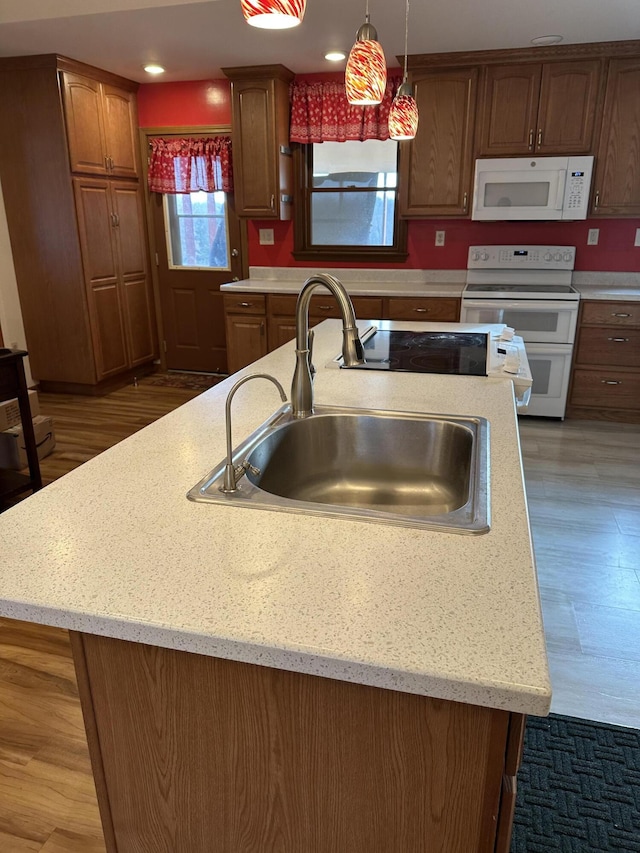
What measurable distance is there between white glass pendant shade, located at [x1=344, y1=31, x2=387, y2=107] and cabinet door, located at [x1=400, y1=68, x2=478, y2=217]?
271 centimetres

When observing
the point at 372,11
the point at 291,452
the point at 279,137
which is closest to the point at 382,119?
the point at 279,137

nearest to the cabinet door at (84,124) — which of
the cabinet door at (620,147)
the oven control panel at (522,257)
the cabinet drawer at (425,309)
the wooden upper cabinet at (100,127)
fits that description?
the wooden upper cabinet at (100,127)

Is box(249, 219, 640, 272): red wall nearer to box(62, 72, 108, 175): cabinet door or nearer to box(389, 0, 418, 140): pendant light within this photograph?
box(62, 72, 108, 175): cabinet door

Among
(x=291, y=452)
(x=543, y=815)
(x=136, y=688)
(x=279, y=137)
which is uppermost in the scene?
(x=279, y=137)

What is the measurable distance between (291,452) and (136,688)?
0.73m

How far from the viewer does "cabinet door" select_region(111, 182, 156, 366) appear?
497 centimetres

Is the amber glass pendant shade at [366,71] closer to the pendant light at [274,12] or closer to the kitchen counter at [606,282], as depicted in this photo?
the pendant light at [274,12]

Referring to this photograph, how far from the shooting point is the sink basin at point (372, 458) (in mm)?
1470

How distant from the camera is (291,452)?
1516mm

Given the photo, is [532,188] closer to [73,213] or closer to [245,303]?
[245,303]

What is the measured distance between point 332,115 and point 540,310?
6.94 feet

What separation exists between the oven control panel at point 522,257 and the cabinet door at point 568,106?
0.65 meters

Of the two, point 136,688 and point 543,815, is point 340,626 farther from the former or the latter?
point 543,815

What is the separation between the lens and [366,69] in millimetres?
1627
